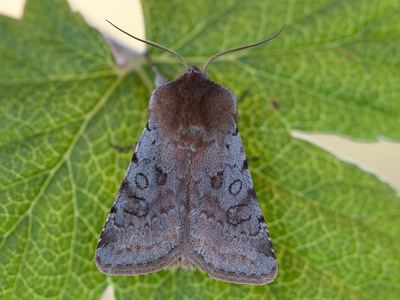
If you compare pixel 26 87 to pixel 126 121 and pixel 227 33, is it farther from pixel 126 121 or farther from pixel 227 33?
pixel 227 33

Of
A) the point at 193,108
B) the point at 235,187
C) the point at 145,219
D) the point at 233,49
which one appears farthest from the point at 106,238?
the point at 233,49

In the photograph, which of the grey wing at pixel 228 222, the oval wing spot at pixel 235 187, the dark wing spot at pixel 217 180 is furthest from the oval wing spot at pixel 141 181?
the oval wing spot at pixel 235 187

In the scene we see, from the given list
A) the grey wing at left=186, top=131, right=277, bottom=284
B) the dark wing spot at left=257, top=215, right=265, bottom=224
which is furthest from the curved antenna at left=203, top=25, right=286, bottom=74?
the dark wing spot at left=257, top=215, right=265, bottom=224

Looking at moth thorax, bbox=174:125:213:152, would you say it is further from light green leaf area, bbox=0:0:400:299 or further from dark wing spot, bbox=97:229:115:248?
dark wing spot, bbox=97:229:115:248

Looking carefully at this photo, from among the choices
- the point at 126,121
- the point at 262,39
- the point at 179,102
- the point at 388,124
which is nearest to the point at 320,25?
the point at 262,39

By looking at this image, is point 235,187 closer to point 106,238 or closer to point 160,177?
point 160,177
